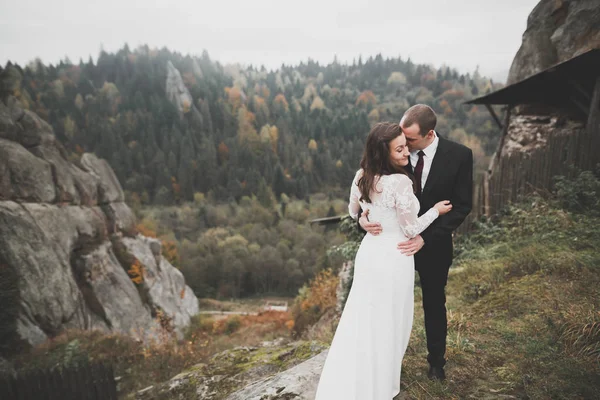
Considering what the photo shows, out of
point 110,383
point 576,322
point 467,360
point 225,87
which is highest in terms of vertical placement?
point 225,87

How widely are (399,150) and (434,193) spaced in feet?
1.60

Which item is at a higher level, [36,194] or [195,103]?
[195,103]

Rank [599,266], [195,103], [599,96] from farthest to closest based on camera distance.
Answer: [195,103] → [599,96] → [599,266]

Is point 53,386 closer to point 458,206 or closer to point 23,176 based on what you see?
point 458,206

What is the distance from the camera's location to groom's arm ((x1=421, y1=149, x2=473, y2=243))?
2.48 m

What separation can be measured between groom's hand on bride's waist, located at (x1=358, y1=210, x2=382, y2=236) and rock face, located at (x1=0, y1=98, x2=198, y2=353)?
32.1 feet

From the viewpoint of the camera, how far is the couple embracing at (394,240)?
2402 millimetres

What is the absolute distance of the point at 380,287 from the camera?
2.51 meters

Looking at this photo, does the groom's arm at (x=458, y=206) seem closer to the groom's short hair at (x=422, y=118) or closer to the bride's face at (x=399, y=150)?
the groom's short hair at (x=422, y=118)

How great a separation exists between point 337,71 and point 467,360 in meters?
154

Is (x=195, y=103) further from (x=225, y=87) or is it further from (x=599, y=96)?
(x=599, y=96)

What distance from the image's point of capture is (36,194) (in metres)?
16.5

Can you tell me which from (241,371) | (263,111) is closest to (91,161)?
(241,371)

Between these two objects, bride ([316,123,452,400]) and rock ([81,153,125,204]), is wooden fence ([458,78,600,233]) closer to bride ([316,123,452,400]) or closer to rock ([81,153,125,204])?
bride ([316,123,452,400])
